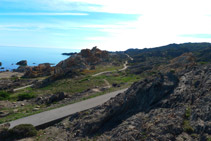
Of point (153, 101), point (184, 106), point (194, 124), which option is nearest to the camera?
point (194, 124)

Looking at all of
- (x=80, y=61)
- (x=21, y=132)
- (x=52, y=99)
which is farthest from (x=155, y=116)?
(x=80, y=61)

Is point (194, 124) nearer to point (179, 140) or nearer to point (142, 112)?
point (179, 140)

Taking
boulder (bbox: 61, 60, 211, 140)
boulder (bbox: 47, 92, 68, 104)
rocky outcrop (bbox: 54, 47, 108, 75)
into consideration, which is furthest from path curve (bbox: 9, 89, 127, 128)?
rocky outcrop (bbox: 54, 47, 108, 75)

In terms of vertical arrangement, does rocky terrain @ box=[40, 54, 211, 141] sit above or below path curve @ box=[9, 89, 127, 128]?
above

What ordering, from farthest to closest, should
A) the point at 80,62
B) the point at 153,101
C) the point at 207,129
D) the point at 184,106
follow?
1. the point at 80,62
2. the point at 153,101
3. the point at 184,106
4. the point at 207,129

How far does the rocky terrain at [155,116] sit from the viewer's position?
9.51m

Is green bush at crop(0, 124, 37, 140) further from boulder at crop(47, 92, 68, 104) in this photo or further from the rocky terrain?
boulder at crop(47, 92, 68, 104)

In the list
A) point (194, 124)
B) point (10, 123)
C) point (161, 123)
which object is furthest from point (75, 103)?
point (194, 124)

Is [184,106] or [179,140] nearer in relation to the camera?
[179,140]

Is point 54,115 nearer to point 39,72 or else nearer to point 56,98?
point 56,98

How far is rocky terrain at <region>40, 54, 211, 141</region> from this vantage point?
9.51 metres

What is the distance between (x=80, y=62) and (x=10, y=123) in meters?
58.8

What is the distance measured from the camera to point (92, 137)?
12.4 m

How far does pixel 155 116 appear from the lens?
1141cm
